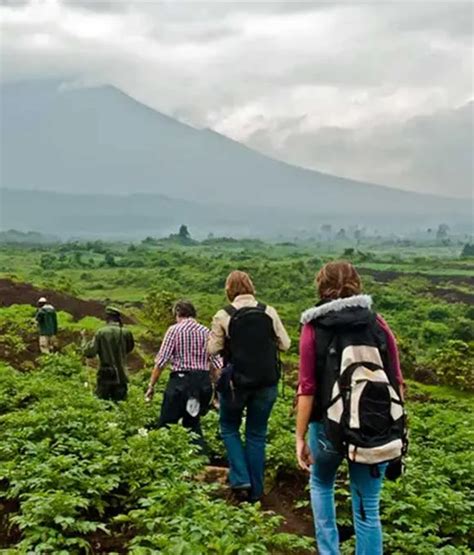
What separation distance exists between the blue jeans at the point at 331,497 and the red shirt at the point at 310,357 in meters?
0.29

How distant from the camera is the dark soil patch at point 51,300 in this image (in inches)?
1130

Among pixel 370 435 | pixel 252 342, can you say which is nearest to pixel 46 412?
pixel 252 342

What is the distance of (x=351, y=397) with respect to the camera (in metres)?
4.80

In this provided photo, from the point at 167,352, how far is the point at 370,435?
3.50m

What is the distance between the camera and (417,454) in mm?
8648

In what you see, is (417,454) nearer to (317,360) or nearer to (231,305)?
(231,305)

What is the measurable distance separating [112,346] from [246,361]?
3924 mm

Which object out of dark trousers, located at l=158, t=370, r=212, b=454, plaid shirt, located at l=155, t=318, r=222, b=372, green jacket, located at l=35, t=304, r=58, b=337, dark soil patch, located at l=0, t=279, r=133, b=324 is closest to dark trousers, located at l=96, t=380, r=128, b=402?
dark trousers, located at l=158, t=370, r=212, b=454

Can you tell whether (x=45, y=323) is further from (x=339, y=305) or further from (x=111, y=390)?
(x=339, y=305)

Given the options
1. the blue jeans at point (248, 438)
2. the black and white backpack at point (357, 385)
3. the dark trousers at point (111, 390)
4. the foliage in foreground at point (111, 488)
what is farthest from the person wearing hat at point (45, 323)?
the black and white backpack at point (357, 385)

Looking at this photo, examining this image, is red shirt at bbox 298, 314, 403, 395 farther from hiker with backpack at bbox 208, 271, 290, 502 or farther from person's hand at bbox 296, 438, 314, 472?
hiker with backpack at bbox 208, 271, 290, 502

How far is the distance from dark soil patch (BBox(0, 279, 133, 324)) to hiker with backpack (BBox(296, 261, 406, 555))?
23206mm

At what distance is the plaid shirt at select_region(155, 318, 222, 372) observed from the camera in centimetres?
787

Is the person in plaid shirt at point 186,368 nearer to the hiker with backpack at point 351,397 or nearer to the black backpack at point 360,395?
the hiker with backpack at point 351,397
